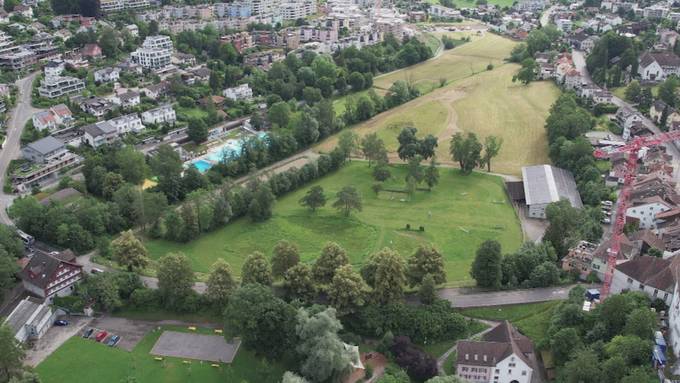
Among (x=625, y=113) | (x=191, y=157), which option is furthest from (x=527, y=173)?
(x=191, y=157)

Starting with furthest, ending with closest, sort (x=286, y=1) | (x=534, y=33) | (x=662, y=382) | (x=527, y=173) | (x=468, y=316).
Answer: (x=286, y=1)
(x=534, y=33)
(x=527, y=173)
(x=468, y=316)
(x=662, y=382)

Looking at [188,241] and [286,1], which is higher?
[286,1]

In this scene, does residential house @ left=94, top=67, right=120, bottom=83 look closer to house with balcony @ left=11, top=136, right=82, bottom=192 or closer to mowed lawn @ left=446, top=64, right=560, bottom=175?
house with balcony @ left=11, top=136, right=82, bottom=192

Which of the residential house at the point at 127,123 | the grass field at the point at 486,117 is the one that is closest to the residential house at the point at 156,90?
the residential house at the point at 127,123

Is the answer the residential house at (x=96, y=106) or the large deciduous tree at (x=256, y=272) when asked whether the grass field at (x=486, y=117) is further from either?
the large deciduous tree at (x=256, y=272)

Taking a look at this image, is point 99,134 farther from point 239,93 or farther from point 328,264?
point 328,264

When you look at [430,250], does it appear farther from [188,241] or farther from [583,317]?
[188,241]
